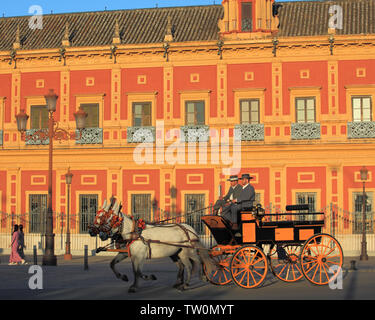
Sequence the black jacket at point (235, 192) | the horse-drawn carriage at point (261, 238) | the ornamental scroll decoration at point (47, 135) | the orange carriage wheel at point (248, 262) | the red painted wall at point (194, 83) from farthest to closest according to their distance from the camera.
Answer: the red painted wall at point (194, 83)
the ornamental scroll decoration at point (47, 135)
the black jacket at point (235, 192)
the horse-drawn carriage at point (261, 238)
the orange carriage wheel at point (248, 262)

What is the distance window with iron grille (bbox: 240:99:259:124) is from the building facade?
0.04m

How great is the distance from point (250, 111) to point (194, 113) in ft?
7.92

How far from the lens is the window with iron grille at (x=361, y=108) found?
27922 mm

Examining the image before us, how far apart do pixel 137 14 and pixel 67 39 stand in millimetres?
3886

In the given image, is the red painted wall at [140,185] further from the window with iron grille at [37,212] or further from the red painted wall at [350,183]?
the red painted wall at [350,183]

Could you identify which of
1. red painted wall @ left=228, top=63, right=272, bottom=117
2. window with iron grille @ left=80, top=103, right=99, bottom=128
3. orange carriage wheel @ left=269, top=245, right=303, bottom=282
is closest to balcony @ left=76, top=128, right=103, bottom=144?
window with iron grille @ left=80, top=103, right=99, bottom=128

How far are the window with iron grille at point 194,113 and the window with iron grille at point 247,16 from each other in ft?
12.5

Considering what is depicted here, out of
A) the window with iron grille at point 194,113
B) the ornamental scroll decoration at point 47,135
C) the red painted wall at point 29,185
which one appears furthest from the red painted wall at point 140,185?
the red painted wall at point 29,185

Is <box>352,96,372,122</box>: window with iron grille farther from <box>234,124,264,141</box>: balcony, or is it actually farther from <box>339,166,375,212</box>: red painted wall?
<box>234,124,264,141</box>: balcony

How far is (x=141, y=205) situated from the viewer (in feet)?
95.7

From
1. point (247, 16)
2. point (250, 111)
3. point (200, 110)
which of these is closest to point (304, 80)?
point (250, 111)

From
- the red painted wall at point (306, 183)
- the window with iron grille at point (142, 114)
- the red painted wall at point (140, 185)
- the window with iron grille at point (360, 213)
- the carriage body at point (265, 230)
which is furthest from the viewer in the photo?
the window with iron grille at point (142, 114)

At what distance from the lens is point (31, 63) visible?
3045 cm

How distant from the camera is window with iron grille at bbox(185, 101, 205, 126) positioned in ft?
95.4
